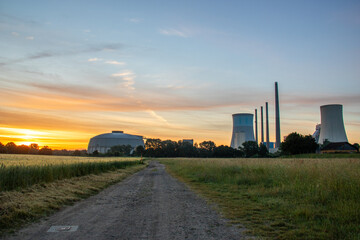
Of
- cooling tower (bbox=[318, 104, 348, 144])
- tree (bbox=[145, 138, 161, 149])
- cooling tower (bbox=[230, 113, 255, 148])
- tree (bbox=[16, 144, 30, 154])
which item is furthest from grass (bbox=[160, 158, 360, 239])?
tree (bbox=[145, 138, 161, 149])

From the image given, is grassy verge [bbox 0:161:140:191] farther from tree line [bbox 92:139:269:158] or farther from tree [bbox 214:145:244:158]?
tree [bbox 214:145:244:158]

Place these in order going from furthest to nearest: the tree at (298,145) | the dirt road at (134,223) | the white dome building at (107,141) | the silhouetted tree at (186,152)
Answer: the white dome building at (107,141)
the silhouetted tree at (186,152)
the tree at (298,145)
the dirt road at (134,223)

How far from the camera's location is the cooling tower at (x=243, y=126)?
9006cm

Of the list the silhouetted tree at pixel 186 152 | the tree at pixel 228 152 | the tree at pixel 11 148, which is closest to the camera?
the tree at pixel 11 148

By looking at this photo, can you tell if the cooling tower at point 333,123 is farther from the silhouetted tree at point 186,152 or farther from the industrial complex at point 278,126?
the silhouetted tree at point 186,152

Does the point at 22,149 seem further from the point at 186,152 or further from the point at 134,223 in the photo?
the point at 134,223

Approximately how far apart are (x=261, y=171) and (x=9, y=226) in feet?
47.4

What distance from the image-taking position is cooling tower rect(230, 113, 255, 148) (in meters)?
90.1

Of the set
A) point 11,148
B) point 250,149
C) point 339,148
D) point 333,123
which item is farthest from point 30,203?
point 250,149

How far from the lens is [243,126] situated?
91.4m

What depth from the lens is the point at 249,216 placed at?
7.62 metres

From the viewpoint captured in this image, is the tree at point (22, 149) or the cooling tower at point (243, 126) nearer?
the tree at point (22, 149)

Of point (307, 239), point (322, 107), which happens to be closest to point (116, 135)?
point (322, 107)

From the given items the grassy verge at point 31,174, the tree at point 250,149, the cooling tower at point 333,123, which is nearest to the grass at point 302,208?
the grassy verge at point 31,174
